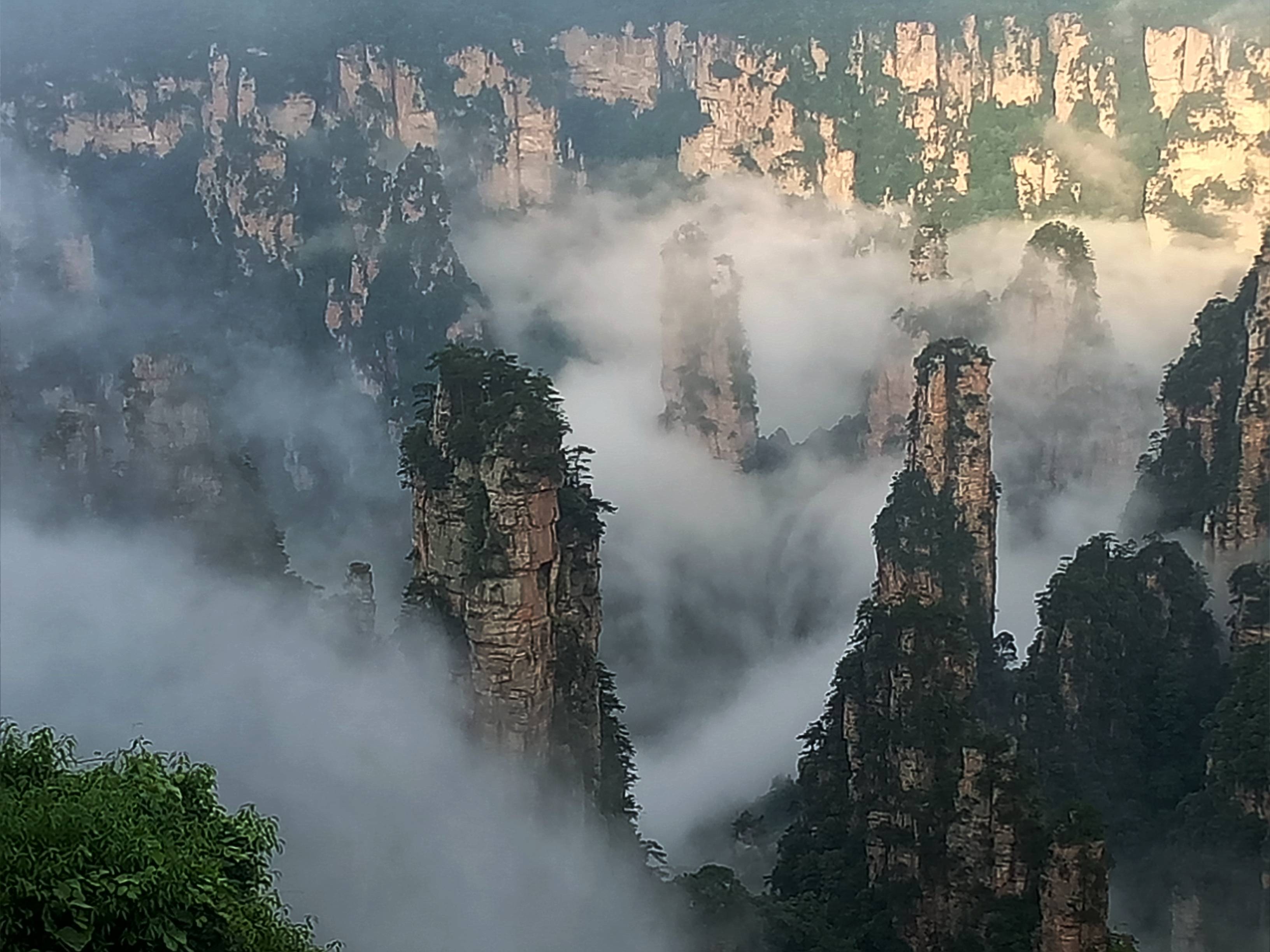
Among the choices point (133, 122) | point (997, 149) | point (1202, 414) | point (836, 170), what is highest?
point (836, 170)

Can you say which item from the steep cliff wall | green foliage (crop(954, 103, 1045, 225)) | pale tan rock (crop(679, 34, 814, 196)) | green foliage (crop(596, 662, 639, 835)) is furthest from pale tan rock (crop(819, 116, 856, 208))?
green foliage (crop(596, 662, 639, 835))

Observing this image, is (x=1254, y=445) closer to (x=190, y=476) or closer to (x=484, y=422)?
(x=484, y=422)

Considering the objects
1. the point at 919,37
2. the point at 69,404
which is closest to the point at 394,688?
the point at 69,404

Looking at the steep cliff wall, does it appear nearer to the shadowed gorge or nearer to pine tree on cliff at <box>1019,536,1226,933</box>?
the shadowed gorge

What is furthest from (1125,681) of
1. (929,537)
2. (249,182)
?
(249,182)

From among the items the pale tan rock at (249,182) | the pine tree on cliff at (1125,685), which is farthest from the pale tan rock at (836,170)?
the pine tree on cliff at (1125,685)
